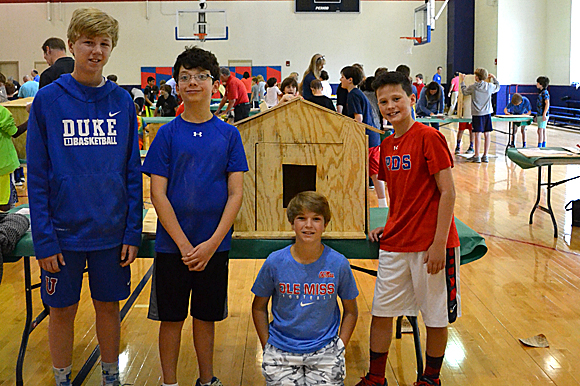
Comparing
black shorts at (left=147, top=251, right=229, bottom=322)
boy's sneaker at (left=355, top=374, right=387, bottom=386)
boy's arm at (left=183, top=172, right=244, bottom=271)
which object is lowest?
boy's sneaker at (left=355, top=374, right=387, bottom=386)

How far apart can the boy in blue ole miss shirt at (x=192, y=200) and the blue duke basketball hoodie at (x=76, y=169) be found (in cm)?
14

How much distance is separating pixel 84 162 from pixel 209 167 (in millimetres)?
447

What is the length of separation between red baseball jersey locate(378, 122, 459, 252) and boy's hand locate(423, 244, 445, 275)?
4 cm

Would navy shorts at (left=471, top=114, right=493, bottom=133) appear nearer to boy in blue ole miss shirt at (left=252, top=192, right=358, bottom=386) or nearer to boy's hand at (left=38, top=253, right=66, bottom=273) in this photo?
boy in blue ole miss shirt at (left=252, top=192, right=358, bottom=386)

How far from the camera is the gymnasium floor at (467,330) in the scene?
2.73 meters

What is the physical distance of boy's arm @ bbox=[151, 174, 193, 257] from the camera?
2152 millimetres

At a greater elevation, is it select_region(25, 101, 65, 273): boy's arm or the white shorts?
select_region(25, 101, 65, 273): boy's arm

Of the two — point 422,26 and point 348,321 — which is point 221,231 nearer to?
point 348,321

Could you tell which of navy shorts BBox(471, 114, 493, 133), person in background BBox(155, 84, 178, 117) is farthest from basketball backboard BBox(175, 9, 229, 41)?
navy shorts BBox(471, 114, 493, 133)

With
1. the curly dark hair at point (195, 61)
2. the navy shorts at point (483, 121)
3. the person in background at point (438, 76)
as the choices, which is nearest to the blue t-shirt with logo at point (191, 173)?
the curly dark hair at point (195, 61)

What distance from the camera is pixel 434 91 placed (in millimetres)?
10344

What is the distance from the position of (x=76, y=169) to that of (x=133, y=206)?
246 mm

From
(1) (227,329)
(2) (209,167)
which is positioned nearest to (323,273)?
(2) (209,167)

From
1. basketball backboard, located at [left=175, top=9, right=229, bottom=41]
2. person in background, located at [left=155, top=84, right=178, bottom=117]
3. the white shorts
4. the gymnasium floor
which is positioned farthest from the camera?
basketball backboard, located at [left=175, top=9, right=229, bottom=41]
